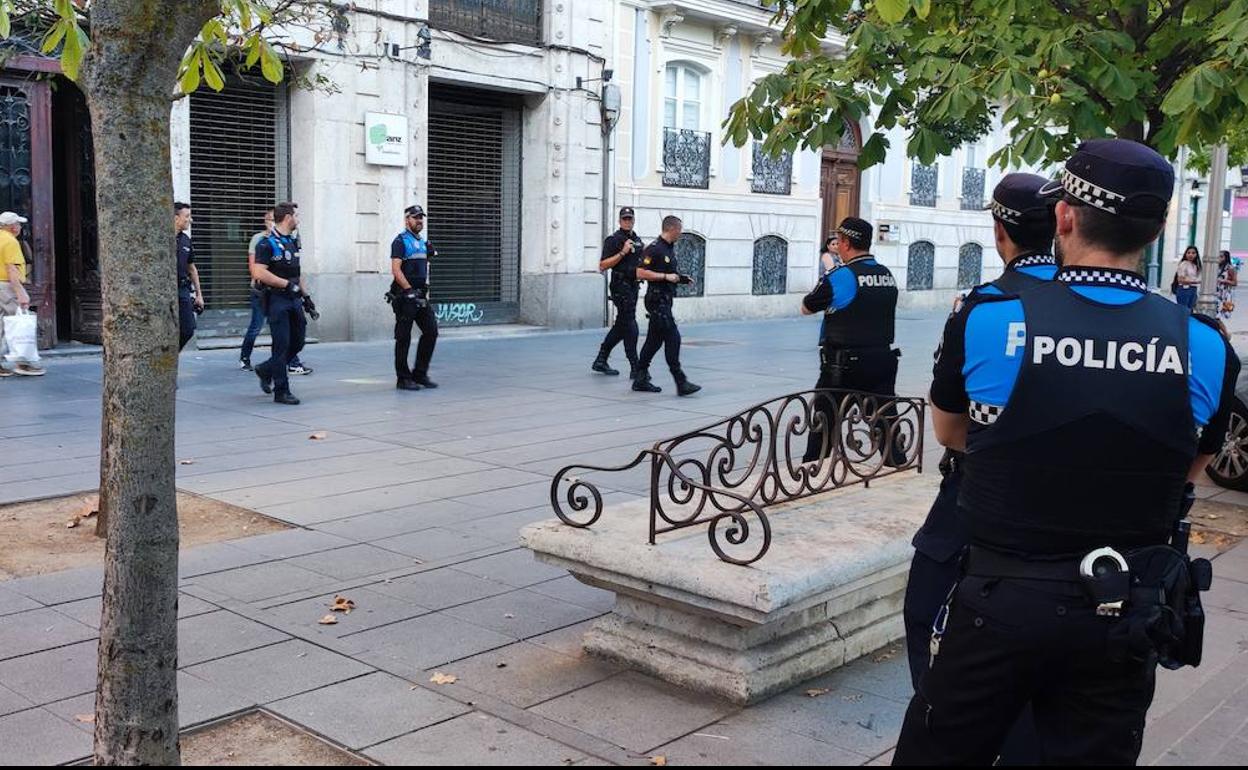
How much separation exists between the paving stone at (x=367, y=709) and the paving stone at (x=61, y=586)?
62.3 inches

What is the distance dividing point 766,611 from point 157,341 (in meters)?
2.01

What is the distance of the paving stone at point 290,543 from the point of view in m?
6.25

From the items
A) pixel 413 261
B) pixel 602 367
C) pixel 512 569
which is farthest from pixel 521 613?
pixel 602 367

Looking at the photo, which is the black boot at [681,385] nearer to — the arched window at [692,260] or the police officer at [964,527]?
the police officer at [964,527]

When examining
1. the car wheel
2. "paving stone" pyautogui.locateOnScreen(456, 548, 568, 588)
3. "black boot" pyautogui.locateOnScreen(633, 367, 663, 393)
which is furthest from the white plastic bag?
the car wheel

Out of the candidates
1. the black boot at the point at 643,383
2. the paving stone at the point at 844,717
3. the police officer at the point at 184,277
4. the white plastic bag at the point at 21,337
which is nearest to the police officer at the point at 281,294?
the police officer at the point at 184,277

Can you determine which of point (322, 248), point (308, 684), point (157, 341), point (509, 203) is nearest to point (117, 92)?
point (157, 341)

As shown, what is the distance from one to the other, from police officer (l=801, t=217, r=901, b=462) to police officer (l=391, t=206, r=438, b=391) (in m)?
5.69

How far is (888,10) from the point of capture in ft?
13.1

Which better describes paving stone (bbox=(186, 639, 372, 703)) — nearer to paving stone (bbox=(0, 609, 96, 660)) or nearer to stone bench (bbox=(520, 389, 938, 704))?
paving stone (bbox=(0, 609, 96, 660))

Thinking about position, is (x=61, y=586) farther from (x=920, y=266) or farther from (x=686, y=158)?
(x=920, y=266)

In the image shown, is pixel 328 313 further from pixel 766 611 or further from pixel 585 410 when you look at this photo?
pixel 766 611

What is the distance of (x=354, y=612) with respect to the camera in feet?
17.3

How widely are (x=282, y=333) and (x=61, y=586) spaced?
594cm
